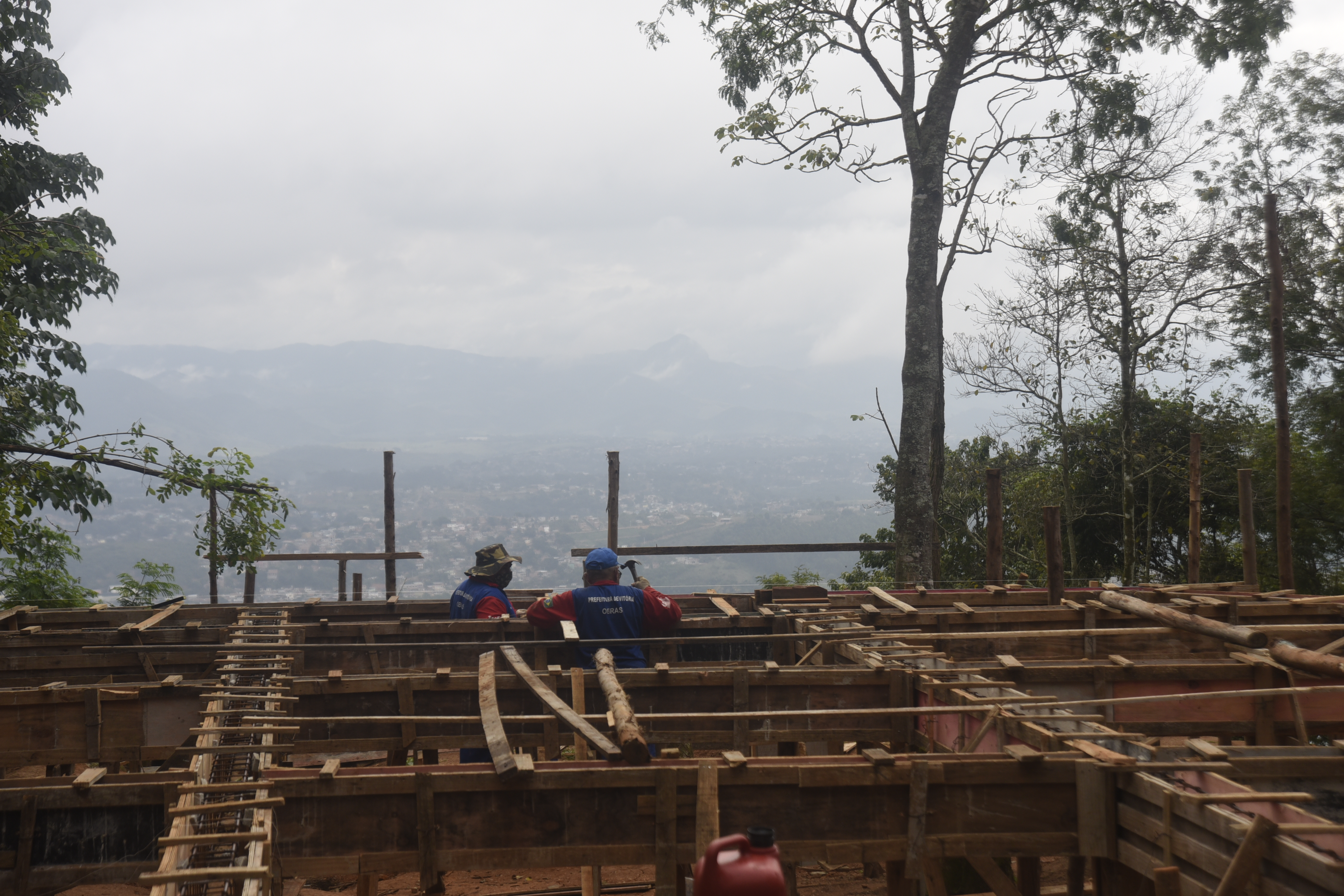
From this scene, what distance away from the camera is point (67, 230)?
1600 centimetres

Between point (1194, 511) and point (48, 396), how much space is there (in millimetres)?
18441

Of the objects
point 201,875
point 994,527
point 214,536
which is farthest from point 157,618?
point 994,527

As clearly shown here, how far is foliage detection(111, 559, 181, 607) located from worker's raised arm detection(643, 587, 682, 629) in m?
13.5

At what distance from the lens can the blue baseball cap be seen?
755cm

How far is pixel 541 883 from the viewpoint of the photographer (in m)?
8.91

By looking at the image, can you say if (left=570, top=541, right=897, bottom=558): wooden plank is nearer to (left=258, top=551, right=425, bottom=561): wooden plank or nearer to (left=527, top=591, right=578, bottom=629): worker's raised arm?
(left=258, top=551, right=425, bottom=561): wooden plank

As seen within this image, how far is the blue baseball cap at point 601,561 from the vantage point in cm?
755

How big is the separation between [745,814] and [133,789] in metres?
2.75

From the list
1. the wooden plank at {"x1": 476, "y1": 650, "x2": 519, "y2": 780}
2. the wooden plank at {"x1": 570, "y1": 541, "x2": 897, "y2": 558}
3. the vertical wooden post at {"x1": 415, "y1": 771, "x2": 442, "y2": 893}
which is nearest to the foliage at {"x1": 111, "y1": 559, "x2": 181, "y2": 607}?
the wooden plank at {"x1": 570, "y1": 541, "x2": 897, "y2": 558}

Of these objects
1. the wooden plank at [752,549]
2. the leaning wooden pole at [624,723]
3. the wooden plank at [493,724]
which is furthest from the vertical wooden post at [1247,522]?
the wooden plank at [493,724]

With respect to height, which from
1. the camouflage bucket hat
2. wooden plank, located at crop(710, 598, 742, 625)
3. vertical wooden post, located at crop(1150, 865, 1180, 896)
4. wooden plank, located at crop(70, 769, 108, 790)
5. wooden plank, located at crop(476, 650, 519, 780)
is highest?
the camouflage bucket hat

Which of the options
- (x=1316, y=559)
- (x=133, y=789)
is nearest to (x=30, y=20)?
(x=133, y=789)

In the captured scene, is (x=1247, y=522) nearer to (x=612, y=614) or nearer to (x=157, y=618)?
(x=612, y=614)

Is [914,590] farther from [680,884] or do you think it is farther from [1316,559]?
[1316,559]
